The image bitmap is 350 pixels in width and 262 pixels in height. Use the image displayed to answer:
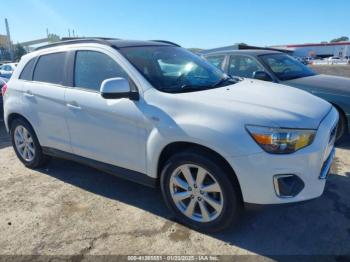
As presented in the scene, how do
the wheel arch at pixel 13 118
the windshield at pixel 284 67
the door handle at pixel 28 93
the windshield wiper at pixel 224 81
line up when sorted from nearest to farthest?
1. the windshield wiper at pixel 224 81
2. the door handle at pixel 28 93
3. the wheel arch at pixel 13 118
4. the windshield at pixel 284 67

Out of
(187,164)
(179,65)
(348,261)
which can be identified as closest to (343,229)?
(348,261)

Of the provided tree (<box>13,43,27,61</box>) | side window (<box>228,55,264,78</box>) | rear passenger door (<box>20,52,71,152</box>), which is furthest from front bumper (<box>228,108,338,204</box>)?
tree (<box>13,43,27,61</box>)

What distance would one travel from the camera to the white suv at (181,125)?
2.56 metres

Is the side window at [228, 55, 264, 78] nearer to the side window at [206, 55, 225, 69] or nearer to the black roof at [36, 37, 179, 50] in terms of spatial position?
the side window at [206, 55, 225, 69]

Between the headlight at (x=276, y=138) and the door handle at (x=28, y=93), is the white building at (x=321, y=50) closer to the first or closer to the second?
the door handle at (x=28, y=93)

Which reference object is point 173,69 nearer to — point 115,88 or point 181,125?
point 115,88

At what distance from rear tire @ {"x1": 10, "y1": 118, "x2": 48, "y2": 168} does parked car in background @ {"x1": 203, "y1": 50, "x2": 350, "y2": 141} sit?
3661 mm

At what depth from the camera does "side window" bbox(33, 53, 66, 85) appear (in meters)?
3.90

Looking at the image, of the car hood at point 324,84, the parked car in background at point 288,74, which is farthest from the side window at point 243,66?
the car hood at point 324,84

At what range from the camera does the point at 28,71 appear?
14.3 feet

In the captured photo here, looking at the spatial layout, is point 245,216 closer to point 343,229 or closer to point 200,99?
point 343,229

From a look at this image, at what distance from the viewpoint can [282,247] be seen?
9.13 feet

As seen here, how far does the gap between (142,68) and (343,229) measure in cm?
249

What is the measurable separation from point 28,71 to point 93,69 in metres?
1.39
